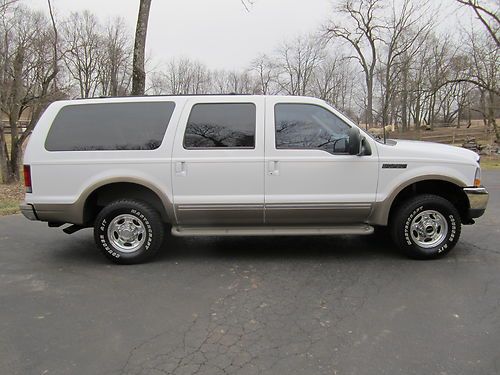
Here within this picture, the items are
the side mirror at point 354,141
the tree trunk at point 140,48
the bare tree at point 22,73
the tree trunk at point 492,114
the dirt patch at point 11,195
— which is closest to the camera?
the side mirror at point 354,141

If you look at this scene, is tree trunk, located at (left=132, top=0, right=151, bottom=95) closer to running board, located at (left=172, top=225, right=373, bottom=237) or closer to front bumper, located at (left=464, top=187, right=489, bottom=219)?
running board, located at (left=172, top=225, right=373, bottom=237)

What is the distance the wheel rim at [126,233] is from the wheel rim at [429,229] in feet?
10.6

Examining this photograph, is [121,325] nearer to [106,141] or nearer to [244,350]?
[244,350]

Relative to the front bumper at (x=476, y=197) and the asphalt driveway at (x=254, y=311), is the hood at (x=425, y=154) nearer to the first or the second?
the front bumper at (x=476, y=197)

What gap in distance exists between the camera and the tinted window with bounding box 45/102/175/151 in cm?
501

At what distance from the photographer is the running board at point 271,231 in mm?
5035

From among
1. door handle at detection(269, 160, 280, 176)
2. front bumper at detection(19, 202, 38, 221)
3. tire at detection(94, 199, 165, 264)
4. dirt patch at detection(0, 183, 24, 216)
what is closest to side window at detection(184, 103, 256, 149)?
door handle at detection(269, 160, 280, 176)

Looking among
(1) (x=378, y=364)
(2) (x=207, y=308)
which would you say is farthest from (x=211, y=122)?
(1) (x=378, y=364)

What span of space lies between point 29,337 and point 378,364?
264 cm

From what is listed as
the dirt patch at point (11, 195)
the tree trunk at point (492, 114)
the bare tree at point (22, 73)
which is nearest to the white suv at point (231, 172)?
the dirt patch at point (11, 195)

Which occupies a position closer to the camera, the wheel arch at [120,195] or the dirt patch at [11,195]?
the wheel arch at [120,195]

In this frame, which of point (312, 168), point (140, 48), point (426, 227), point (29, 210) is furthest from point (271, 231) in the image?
point (140, 48)

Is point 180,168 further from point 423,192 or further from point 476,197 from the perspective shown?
point 476,197

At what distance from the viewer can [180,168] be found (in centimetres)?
493
